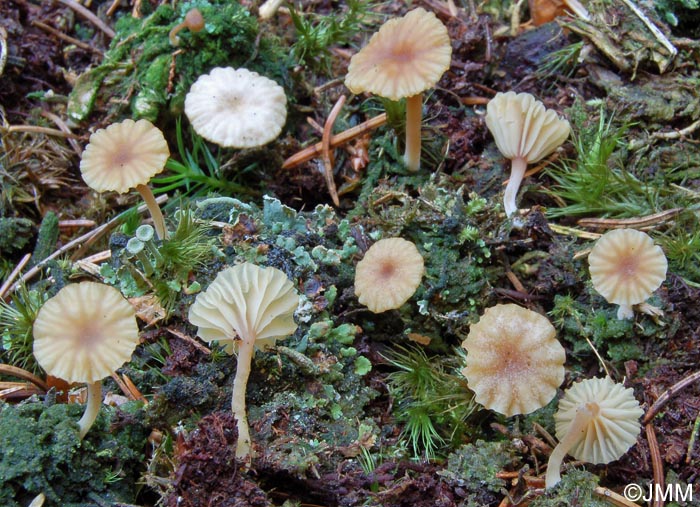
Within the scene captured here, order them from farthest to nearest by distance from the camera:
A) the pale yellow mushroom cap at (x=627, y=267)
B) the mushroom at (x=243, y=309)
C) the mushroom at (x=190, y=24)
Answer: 1. the mushroom at (x=190, y=24)
2. the pale yellow mushroom cap at (x=627, y=267)
3. the mushroom at (x=243, y=309)

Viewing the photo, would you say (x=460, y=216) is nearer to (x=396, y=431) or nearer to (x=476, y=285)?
(x=476, y=285)

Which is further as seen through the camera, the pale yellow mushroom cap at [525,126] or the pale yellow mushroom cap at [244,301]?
the pale yellow mushroom cap at [525,126]

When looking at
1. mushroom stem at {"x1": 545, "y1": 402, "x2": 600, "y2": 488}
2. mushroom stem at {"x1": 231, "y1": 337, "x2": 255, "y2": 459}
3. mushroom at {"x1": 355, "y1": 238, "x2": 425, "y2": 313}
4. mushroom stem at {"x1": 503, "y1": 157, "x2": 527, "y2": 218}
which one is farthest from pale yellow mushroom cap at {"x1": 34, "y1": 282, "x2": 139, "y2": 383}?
mushroom stem at {"x1": 503, "y1": 157, "x2": 527, "y2": 218}

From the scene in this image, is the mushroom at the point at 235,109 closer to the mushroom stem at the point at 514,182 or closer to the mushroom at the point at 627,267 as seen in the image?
the mushroom stem at the point at 514,182

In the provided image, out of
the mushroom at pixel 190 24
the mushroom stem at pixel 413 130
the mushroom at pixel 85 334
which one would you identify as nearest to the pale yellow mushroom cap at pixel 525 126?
the mushroom stem at pixel 413 130

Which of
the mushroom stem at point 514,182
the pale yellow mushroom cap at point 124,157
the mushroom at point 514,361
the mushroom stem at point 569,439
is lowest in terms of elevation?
the mushroom stem at point 569,439

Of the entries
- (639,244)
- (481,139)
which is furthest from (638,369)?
(481,139)

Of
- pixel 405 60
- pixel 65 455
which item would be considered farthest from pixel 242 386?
pixel 405 60
